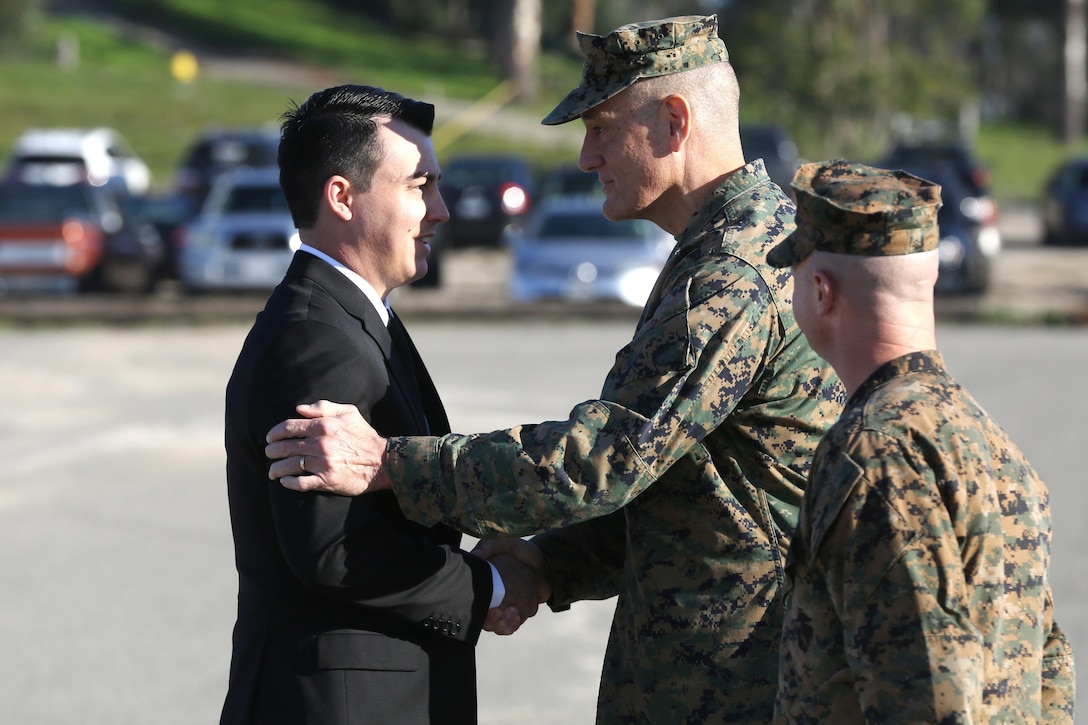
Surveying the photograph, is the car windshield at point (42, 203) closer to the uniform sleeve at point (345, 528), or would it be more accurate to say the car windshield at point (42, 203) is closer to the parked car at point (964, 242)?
the parked car at point (964, 242)

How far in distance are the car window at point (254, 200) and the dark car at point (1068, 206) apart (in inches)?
654

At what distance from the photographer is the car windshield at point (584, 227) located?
60.9ft

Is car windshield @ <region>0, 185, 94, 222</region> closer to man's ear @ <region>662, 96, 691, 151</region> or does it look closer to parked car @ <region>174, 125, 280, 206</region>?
parked car @ <region>174, 125, 280, 206</region>

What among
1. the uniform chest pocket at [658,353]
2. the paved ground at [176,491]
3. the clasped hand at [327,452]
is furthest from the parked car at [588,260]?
the clasped hand at [327,452]

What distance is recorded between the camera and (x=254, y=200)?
2033 cm

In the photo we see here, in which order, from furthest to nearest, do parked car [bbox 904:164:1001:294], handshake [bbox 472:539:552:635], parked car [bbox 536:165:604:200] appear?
parked car [bbox 536:165:604:200], parked car [bbox 904:164:1001:294], handshake [bbox 472:539:552:635]

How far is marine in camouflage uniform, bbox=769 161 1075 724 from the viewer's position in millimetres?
2348

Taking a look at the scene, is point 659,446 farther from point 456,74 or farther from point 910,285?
point 456,74

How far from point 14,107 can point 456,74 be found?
16.5 meters

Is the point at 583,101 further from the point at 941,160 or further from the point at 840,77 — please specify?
the point at 840,77

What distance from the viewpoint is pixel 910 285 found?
2.47 meters

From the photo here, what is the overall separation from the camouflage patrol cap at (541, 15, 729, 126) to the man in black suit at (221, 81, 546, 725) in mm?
406

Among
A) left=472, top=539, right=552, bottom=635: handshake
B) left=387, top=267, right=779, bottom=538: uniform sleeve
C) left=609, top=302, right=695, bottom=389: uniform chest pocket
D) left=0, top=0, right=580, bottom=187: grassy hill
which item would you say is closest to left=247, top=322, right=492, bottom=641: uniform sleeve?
left=387, top=267, right=779, bottom=538: uniform sleeve

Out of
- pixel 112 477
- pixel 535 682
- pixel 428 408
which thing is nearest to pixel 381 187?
pixel 428 408
